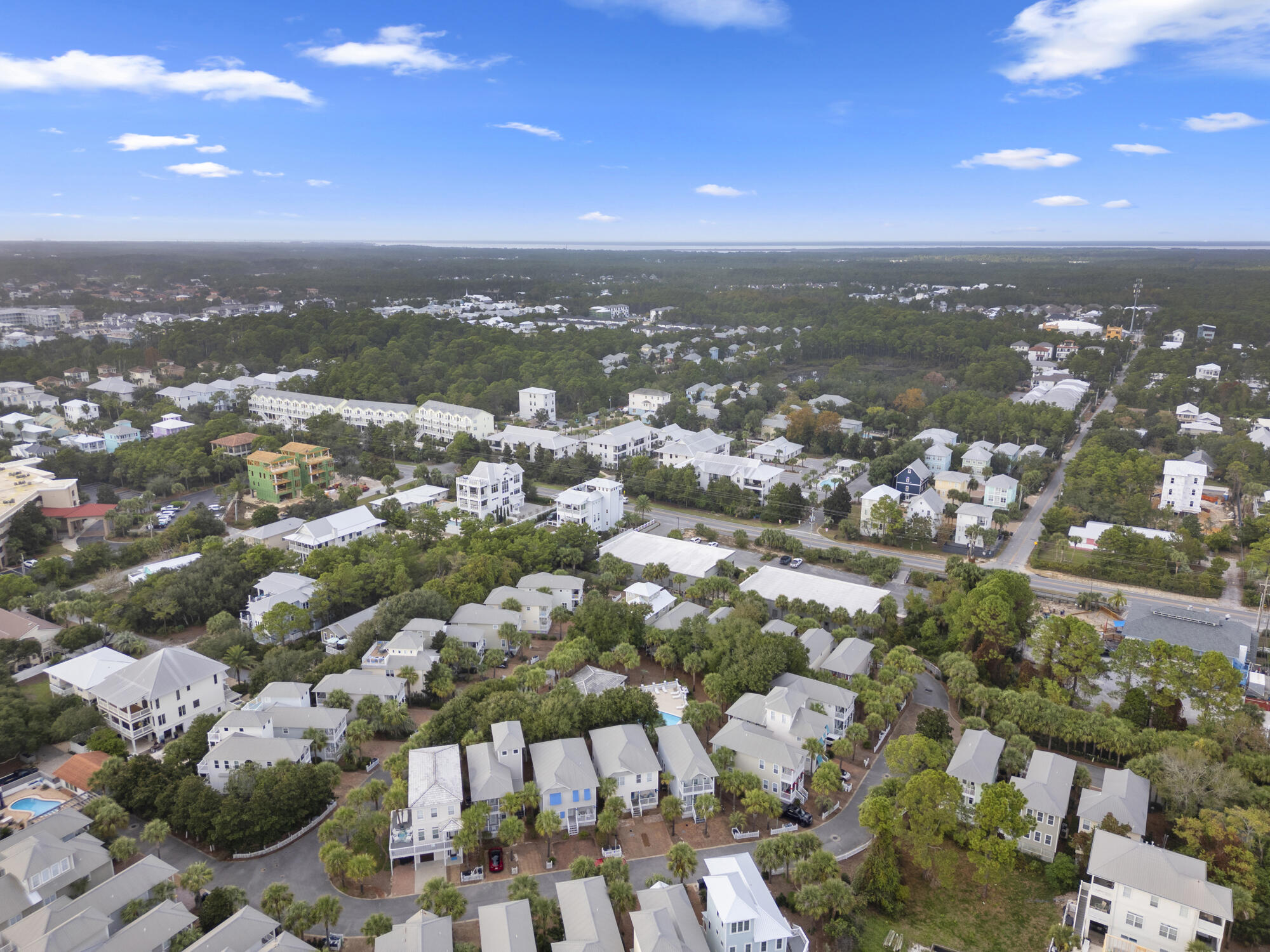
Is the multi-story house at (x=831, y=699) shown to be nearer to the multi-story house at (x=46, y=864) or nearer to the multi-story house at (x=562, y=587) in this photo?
the multi-story house at (x=562, y=587)

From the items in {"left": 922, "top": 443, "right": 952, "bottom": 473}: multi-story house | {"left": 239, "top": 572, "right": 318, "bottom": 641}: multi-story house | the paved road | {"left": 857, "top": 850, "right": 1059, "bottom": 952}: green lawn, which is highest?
{"left": 922, "top": 443, "right": 952, "bottom": 473}: multi-story house

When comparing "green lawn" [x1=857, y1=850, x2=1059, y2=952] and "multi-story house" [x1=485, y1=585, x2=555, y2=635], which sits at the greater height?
"multi-story house" [x1=485, y1=585, x2=555, y2=635]

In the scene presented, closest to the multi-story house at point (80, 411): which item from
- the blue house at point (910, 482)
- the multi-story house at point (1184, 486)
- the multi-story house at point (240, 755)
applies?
the multi-story house at point (240, 755)

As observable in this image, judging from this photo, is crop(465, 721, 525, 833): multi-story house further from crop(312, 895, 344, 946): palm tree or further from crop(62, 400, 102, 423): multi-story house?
crop(62, 400, 102, 423): multi-story house

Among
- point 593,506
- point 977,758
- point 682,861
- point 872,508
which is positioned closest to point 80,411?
point 593,506

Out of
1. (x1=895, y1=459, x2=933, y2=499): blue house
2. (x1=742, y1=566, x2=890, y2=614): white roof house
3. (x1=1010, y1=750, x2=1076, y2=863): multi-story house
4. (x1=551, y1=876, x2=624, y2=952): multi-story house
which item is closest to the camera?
(x1=551, y1=876, x2=624, y2=952): multi-story house

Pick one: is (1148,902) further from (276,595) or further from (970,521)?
(276,595)

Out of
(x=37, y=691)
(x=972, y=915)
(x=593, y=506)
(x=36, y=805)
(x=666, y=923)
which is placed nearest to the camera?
(x=666, y=923)

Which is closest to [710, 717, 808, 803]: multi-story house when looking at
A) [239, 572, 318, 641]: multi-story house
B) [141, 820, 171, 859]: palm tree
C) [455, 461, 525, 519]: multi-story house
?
[141, 820, 171, 859]: palm tree

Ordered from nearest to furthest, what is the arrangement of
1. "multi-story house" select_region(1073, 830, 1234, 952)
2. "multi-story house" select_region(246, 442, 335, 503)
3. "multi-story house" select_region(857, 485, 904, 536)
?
"multi-story house" select_region(1073, 830, 1234, 952) → "multi-story house" select_region(857, 485, 904, 536) → "multi-story house" select_region(246, 442, 335, 503)
